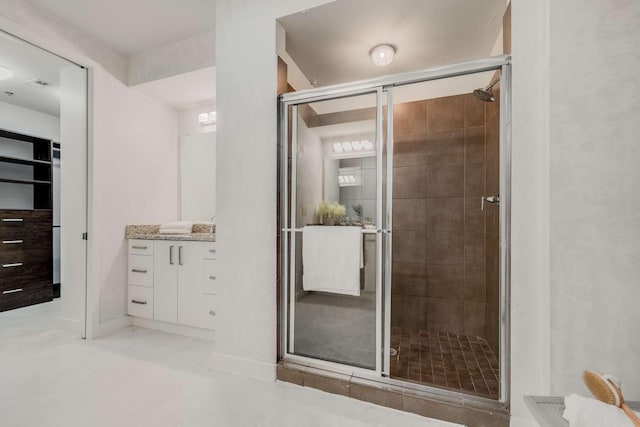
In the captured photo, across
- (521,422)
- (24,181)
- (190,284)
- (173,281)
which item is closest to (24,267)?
(24,181)

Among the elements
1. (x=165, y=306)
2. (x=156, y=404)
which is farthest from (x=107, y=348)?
(x=156, y=404)

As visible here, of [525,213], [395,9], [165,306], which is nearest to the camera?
[525,213]

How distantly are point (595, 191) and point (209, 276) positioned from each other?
2725 millimetres

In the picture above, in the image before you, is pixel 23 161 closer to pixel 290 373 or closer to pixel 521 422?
pixel 290 373

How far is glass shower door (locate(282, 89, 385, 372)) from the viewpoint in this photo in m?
1.84

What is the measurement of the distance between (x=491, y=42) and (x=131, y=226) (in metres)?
3.82

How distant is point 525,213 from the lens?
1.44 meters

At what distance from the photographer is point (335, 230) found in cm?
195

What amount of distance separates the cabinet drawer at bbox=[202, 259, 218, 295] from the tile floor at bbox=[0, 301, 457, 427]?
489 mm

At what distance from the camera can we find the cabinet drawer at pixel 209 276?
8.48ft

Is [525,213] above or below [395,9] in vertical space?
below

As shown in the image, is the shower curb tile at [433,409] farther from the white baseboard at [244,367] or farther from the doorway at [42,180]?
the doorway at [42,180]

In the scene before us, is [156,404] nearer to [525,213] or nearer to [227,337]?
[227,337]

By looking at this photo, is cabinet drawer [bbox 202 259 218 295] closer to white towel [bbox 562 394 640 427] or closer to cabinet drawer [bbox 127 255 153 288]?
cabinet drawer [bbox 127 255 153 288]
